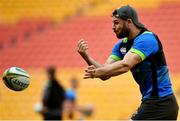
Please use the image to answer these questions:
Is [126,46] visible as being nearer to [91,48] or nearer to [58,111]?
[58,111]

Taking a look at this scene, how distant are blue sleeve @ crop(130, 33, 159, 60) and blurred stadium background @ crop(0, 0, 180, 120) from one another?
310 inches

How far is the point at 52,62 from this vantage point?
624 inches

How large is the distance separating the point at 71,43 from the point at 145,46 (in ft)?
34.5

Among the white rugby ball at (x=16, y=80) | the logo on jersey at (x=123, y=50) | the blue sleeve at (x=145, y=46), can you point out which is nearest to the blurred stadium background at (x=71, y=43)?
the white rugby ball at (x=16, y=80)

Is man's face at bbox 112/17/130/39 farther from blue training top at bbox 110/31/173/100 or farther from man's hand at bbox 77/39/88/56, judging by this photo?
man's hand at bbox 77/39/88/56

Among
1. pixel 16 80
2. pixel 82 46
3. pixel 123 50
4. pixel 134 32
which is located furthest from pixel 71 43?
pixel 82 46

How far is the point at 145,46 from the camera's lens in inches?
228

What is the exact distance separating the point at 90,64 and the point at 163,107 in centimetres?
88

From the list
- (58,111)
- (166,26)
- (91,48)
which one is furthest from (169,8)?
(58,111)

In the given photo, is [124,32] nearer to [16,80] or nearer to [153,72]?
[153,72]

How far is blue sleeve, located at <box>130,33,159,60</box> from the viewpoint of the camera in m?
5.77

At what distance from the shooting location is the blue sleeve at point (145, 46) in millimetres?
5770

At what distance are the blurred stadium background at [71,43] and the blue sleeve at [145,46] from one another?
786 cm

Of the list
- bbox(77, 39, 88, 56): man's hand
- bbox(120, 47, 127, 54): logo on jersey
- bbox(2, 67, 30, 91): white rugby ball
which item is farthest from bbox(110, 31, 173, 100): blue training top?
bbox(2, 67, 30, 91): white rugby ball
